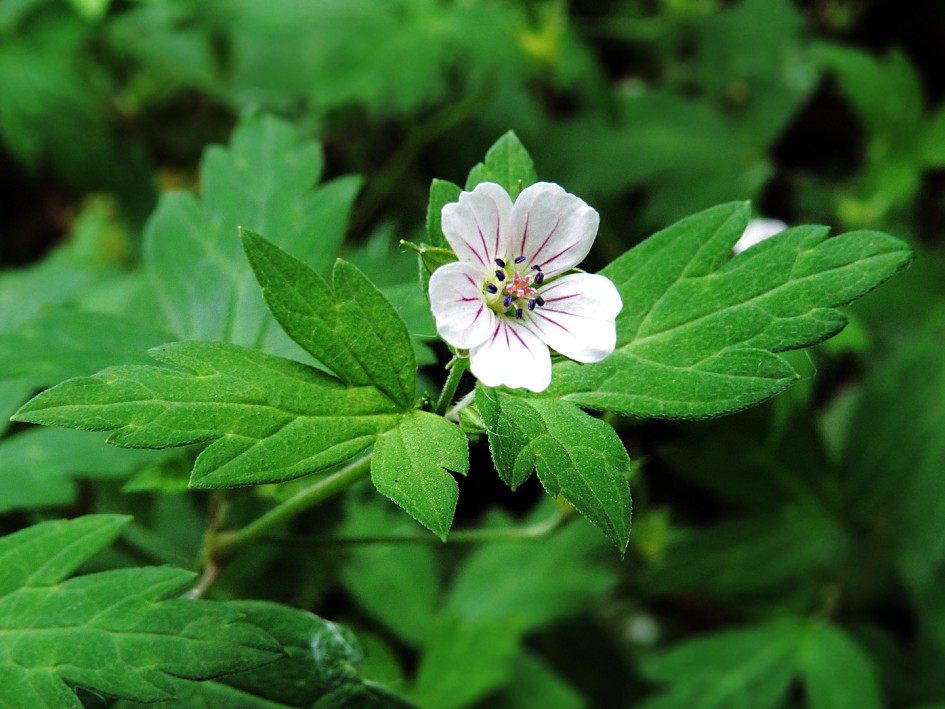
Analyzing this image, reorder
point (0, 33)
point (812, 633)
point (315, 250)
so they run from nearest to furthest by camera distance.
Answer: point (315, 250) → point (812, 633) → point (0, 33)

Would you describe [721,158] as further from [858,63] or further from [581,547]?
[581,547]

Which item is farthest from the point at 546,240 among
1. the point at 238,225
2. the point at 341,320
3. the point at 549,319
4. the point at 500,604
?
the point at 500,604

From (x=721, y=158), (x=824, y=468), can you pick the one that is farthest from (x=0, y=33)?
(x=824, y=468)

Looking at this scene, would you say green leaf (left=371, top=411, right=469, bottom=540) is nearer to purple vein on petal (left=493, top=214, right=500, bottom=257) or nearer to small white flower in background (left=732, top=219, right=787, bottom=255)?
purple vein on petal (left=493, top=214, right=500, bottom=257)

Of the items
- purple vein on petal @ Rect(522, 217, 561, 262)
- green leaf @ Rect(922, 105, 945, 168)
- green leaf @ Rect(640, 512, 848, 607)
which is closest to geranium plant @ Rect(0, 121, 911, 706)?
purple vein on petal @ Rect(522, 217, 561, 262)

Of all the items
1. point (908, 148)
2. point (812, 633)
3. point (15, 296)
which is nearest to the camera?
point (15, 296)
